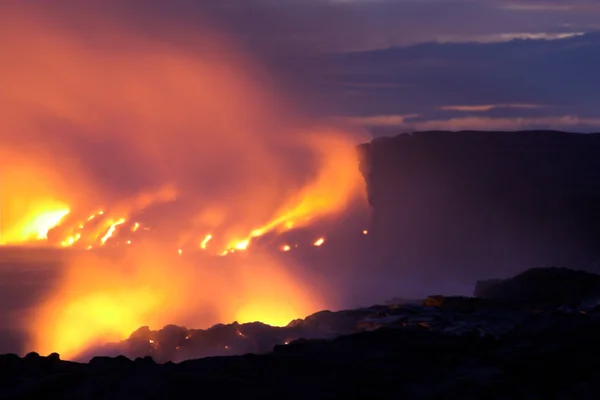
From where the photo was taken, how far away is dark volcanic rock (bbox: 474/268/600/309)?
3981cm

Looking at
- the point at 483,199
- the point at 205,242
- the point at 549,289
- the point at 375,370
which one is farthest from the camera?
the point at 205,242

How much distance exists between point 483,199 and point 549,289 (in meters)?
47.2

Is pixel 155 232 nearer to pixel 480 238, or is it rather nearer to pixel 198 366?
pixel 480 238

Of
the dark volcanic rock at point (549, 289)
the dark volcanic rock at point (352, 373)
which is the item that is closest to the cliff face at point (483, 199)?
the dark volcanic rock at point (549, 289)

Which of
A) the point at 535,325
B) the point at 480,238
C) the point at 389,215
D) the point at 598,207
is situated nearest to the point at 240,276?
the point at 389,215

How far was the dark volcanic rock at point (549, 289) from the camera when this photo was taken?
39.8 meters

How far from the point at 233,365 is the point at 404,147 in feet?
259

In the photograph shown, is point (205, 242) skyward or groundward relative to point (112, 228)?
groundward

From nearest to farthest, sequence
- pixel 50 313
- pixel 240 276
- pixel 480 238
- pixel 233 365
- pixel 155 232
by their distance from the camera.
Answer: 1. pixel 233 365
2. pixel 480 238
3. pixel 240 276
4. pixel 50 313
5. pixel 155 232

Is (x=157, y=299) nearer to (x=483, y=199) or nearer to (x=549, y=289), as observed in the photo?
(x=483, y=199)

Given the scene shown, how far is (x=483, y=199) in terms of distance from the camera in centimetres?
8962

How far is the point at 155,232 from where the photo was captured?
157625 mm

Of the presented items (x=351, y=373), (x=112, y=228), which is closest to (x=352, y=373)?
(x=351, y=373)

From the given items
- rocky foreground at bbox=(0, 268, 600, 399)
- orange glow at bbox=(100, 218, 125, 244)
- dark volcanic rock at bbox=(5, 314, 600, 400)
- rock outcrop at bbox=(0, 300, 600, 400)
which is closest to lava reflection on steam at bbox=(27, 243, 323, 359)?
orange glow at bbox=(100, 218, 125, 244)
